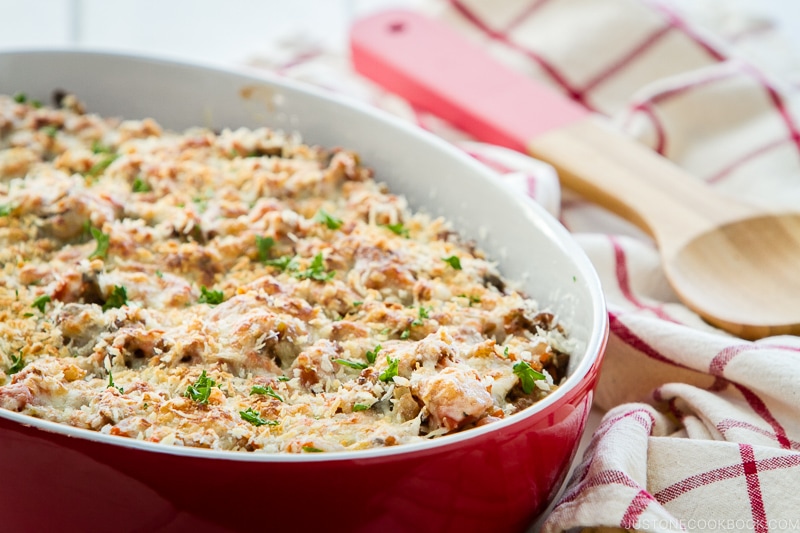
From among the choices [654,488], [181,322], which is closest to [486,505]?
[654,488]

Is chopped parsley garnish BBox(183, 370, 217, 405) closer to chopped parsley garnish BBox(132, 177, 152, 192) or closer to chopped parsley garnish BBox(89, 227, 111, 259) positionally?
chopped parsley garnish BBox(89, 227, 111, 259)

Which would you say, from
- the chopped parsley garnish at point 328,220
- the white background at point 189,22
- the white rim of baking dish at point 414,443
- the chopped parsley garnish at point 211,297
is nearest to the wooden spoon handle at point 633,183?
the white rim of baking dish at point 414,443

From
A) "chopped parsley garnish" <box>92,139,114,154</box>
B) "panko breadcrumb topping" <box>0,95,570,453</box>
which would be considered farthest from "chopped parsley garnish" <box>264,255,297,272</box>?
"chopped parsley garnish" <box>92,139,114,154</box>

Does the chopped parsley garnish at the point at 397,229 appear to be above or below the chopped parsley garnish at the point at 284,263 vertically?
below

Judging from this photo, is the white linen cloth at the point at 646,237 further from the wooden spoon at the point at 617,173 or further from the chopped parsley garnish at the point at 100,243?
the chopped parsley garnish at the point at 100,243

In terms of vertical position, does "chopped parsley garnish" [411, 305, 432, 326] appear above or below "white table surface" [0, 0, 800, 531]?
above
